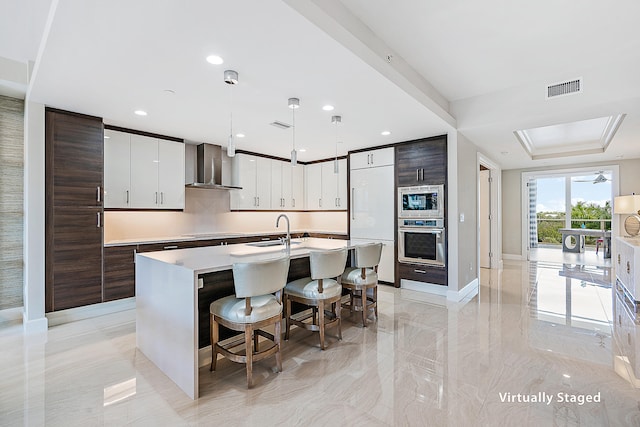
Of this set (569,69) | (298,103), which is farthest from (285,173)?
(569,69)

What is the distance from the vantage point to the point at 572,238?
8633 mm

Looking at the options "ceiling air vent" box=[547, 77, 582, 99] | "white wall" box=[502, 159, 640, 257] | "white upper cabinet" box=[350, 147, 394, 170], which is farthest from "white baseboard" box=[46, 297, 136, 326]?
"white wall" box=[502, 159, 640, 257]

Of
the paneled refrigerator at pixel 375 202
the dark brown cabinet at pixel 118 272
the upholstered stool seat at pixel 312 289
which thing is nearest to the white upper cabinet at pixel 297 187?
the paneled refrigerator at pixel 375 202

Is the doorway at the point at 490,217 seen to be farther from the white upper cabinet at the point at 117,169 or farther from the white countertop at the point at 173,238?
the white upper cabinet at the point at 117,169

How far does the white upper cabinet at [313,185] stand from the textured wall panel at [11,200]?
15.2 ft

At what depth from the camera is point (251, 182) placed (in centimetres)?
593

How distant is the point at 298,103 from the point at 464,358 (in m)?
2.89

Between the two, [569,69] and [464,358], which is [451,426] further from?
[569,69]

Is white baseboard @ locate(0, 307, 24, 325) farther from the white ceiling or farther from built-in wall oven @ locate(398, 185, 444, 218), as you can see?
built-in wall oven @ locate(398, 185, 444, 218)

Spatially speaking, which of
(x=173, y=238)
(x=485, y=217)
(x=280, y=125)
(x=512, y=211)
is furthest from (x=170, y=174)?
(x=512, y=211)

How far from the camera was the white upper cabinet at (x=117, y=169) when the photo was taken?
13.5 ft

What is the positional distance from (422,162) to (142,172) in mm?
4217

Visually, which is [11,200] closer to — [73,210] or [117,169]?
[73,210]

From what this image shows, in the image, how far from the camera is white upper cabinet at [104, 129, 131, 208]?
412 centimetres
